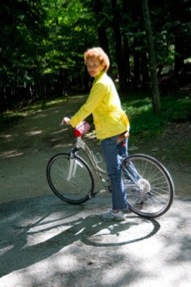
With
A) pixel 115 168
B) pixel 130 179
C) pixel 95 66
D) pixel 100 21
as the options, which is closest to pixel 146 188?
pixel 130 179

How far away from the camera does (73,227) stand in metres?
4.65

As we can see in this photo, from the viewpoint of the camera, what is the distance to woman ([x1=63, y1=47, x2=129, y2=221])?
14.3ft

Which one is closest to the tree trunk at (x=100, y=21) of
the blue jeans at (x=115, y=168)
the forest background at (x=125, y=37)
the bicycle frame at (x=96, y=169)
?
the forest background at (x=125, y=37)

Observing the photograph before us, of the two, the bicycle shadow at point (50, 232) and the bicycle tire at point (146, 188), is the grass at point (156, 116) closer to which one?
the bicycle tire at point (146, 188)

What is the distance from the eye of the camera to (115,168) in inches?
181

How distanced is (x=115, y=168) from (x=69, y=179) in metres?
A: 1.17

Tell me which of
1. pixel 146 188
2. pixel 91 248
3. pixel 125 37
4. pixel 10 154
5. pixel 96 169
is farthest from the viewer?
pixel 125 37

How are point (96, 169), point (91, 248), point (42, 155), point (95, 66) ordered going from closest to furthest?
point (91, 248) → point (95, 66) → point (96, 169) → point (42, 155)

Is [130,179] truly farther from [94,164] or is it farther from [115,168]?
[94,164]

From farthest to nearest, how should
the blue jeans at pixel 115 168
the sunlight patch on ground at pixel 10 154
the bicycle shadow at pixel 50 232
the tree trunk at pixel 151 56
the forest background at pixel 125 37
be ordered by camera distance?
1. the forest background at pixel 125 37
2. the sunlight patch on ground at pixel 10 154
3. the tree trunk at pixel 151 56
4. the blue jeans at pixel 115 168
5. the bicycle shadow at pixel 50 232

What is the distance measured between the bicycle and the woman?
19cm

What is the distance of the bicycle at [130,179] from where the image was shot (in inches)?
182

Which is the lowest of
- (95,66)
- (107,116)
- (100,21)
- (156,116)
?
(156,116)

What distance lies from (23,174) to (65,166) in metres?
2.49
